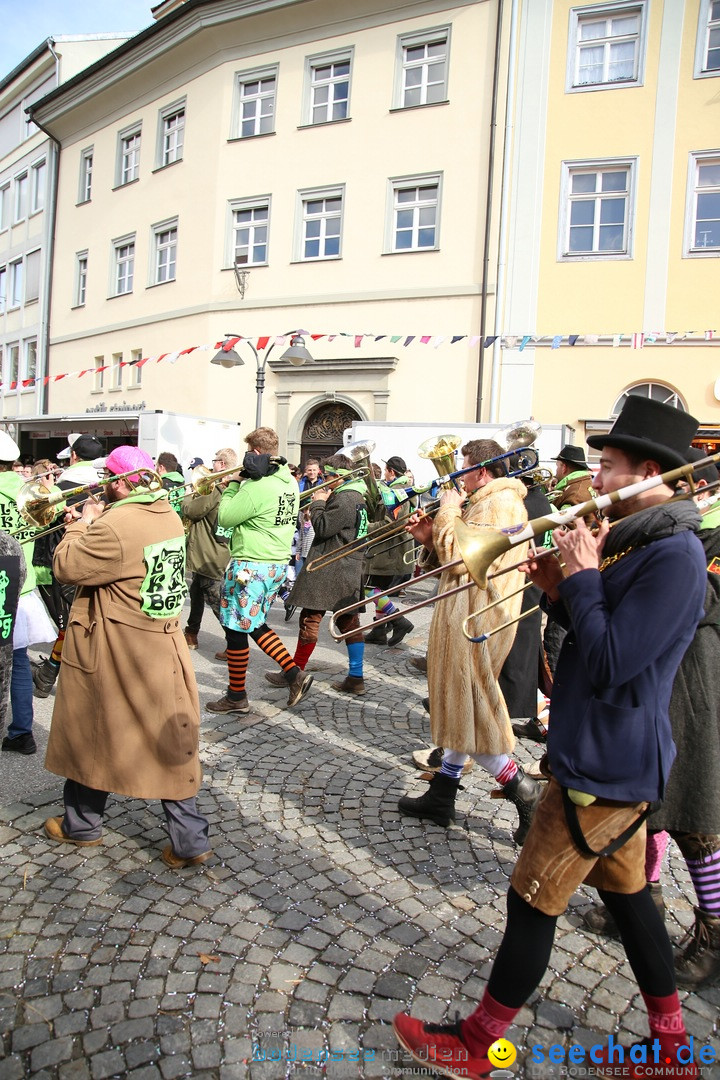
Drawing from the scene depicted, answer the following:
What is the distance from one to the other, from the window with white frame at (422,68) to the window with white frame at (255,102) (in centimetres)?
332

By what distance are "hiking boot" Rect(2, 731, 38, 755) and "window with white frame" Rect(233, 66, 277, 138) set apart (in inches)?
673

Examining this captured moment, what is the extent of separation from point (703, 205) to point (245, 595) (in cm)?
1338

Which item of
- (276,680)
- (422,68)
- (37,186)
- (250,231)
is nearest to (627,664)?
(276,680)

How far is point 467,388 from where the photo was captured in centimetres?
1509

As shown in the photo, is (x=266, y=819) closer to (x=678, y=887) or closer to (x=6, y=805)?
(x=6, y=805)

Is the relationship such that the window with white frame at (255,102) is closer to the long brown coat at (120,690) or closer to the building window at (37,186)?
the building window at (37,186)

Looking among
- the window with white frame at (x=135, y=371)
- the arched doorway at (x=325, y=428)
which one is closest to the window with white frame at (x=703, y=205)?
the arched doorway at (x=325, y=428)

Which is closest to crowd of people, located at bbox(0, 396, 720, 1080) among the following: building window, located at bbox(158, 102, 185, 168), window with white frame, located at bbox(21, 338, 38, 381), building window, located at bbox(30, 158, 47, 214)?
building window, located at bbox(158, 102, 185, 168)

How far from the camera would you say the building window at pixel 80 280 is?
75.2 ft

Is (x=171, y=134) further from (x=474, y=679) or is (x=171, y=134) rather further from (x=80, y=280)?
(x=474, y=679)

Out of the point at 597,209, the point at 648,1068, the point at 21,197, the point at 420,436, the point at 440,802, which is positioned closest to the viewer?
the point at 648,1068

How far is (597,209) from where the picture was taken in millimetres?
14320

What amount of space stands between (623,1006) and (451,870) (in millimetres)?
922

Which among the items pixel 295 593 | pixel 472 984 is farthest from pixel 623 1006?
pixel 295 593
